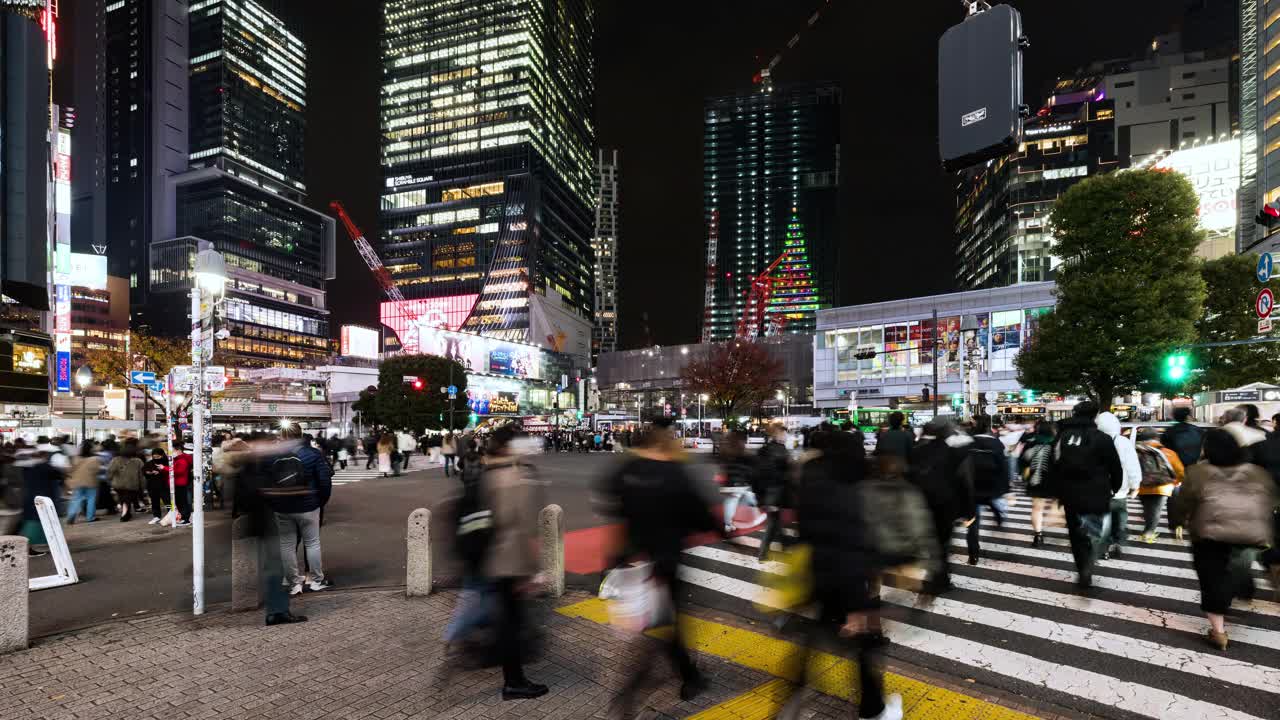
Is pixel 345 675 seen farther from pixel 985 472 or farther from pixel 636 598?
pixel 985 472

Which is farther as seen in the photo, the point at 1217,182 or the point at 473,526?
the point at 1217,182

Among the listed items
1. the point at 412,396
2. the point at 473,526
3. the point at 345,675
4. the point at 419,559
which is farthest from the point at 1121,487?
the point at 412,396

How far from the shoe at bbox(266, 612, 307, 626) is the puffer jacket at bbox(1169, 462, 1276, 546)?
25.6 ft

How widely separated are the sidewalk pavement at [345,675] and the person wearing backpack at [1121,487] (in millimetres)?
4936

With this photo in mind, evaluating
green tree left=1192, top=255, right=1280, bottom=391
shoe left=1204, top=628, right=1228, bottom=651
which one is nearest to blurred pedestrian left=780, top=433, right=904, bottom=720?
shoe left=1204, top=628, right=1228, bottom=651

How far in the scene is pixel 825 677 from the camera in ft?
14.3

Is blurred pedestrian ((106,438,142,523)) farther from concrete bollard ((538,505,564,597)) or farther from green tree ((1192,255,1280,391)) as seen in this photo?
green tree ((1192,255,1280,391))

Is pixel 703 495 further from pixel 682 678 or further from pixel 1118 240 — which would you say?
pixel 1118 240

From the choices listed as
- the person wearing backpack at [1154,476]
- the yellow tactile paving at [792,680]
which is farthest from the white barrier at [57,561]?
the person wearing backpack at [1154,476]

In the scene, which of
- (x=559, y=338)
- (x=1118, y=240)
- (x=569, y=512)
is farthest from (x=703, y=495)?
(x=559, y=338)

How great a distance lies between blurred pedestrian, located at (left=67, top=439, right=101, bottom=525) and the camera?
1277cm

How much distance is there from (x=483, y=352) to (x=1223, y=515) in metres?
72.9

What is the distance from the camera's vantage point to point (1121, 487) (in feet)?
22.8

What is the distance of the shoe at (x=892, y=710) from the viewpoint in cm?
358
